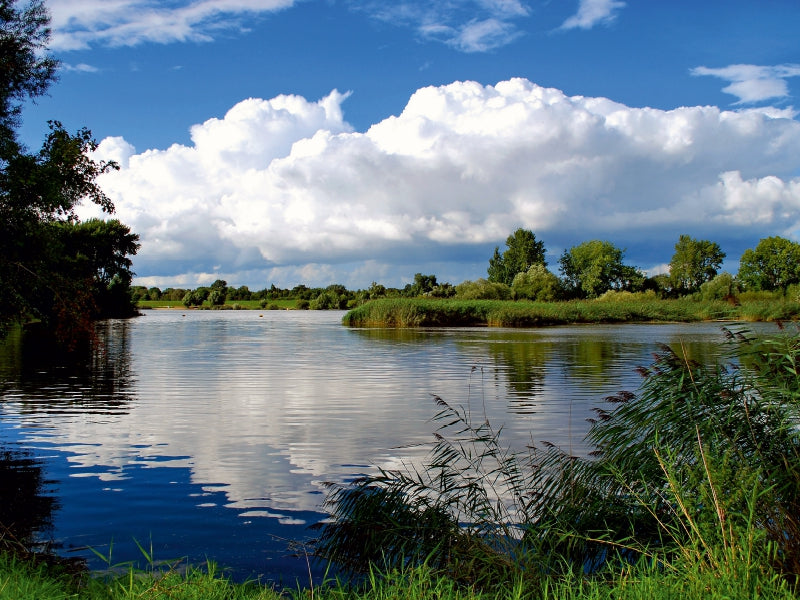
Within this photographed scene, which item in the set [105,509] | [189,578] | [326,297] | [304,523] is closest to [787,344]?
[304,523]

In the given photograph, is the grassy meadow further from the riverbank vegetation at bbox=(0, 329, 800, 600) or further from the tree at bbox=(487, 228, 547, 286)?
the riverbank vegetation at bbox=(0, 329, 800, 600)

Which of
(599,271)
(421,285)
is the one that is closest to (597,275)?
(599,271)

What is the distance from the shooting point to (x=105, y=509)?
7.60 meters

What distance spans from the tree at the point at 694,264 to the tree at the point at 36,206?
350 ft

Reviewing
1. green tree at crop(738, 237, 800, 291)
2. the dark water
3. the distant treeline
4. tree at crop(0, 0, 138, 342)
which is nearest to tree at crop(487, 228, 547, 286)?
the distant treeline

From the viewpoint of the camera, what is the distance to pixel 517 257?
107 meters

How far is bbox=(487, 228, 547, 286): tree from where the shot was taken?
106 m

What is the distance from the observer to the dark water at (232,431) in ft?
23.0

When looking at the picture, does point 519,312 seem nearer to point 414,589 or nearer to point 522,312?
point 522,312

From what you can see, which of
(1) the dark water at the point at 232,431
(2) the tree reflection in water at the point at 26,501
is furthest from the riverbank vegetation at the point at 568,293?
(2) the tree reflection in water at the point at 26,501

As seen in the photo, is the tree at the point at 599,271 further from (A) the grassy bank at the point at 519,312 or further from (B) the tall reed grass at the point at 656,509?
(B) the tall reed grass at the point at 656,509

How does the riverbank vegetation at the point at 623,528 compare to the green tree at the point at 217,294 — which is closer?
the riverbank vegetation at the point at 623,528

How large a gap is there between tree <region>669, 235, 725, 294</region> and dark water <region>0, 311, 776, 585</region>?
87.3 meters

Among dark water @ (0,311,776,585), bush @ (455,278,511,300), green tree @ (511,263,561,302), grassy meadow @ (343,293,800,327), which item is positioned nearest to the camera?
dark water @ (0,311,776,585)
